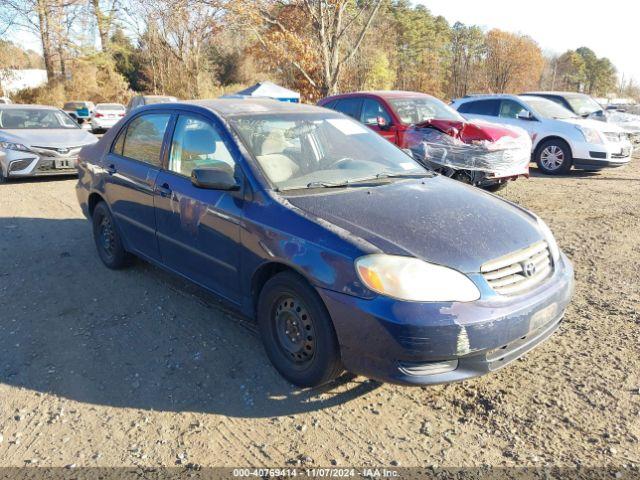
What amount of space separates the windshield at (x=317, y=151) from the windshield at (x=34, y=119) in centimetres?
851

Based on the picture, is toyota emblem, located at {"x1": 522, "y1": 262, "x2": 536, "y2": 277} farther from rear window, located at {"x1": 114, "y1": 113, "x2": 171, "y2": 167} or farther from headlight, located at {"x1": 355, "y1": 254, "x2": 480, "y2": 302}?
rear window, located at {"x1": 114, "y1": 113, "x2": 171, "y2": 167}

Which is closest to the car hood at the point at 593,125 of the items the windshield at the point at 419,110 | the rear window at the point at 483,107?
the rear window at the point at 483,107

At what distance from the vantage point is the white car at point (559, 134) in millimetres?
9914

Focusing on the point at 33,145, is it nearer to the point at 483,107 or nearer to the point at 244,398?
the point at 244,398

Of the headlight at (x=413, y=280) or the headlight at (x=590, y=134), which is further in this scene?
A: the headlight at (x=590, y=134)

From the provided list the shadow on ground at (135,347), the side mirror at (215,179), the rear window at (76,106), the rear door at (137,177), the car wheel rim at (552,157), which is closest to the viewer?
the shadow on ground at (135,347)

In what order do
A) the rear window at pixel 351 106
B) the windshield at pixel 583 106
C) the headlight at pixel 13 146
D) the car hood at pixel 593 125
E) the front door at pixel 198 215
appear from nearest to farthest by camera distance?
the front door at pixel 198 215 < the rear window at pixel 351 106 < the headlight at pixel 13 146 < the car hood at pixel 593 125 < the windshield at pixel 583 106

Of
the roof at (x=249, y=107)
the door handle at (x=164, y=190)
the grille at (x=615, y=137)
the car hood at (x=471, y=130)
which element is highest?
the roof at (x=249, y=107)

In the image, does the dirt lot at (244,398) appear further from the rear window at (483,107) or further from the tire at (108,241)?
the rear window at (483,107)

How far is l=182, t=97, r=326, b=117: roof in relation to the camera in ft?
12.5

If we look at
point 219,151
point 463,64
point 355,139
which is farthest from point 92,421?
point 463,64

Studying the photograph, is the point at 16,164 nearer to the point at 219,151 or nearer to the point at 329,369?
the point at 219,151

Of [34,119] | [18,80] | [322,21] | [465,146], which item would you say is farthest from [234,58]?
[465,146]

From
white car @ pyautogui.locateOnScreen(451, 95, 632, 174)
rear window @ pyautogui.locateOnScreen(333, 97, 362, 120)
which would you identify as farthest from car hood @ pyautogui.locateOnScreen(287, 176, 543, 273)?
white car @ pyautogui.locateOnScreen(451, 95, 632, 174)
